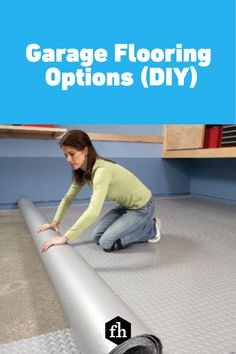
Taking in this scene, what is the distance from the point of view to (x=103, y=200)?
1.06 m

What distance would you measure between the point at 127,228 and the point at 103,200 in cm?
29

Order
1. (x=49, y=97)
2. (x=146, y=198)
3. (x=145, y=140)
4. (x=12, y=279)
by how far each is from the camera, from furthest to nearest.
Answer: (x=145, y=140) < (x=49, y=97) < (x=146, y=198) < (x=12, y=279)

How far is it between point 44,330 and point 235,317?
54 cm

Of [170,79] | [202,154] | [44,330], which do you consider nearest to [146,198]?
[44,330]

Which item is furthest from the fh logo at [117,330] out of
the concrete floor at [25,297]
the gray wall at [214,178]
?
the gray wall at [214,178]

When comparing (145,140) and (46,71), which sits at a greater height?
(46,71)

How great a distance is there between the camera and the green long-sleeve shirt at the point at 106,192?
102 centimetres

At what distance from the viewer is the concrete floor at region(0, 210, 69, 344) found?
29.8 inches

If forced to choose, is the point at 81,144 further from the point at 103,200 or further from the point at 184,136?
the point at 184,136

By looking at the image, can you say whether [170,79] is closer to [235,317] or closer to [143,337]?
[235,317]

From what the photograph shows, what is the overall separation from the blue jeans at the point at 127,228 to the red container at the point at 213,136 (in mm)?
1376

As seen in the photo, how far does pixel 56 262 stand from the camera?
0.90m

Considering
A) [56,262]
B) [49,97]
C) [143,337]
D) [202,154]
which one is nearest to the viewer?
[143,337]

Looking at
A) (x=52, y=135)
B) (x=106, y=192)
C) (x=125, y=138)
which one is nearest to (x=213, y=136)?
(x=125, y=138)
